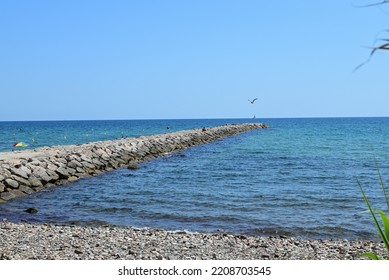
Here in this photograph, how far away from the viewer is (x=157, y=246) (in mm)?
7000

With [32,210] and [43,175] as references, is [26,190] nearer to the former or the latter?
[43,175]

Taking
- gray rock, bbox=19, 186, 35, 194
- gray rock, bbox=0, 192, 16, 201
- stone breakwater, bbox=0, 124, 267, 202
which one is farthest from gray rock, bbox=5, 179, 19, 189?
gray rock, bbox=0, 192, 16, 201

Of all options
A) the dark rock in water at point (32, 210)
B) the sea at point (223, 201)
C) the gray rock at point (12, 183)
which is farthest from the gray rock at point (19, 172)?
the dark rock in water at point (32, 210)

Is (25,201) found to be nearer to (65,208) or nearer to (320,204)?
A: (65,208)

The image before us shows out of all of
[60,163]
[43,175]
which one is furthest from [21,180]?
[60,163]

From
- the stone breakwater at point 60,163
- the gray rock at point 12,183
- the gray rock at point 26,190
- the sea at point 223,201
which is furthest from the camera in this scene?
the stone breakwater at point 60,163

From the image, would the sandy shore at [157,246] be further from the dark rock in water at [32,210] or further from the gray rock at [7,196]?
the gray rock at [7,196]

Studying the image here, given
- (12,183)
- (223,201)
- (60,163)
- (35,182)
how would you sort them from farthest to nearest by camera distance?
(60,163) → (35,182) → (12,183) → (223,201)

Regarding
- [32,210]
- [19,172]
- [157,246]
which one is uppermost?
[19,172]

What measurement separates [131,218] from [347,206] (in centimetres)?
520

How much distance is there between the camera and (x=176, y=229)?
912cm

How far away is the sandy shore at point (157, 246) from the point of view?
21.2 feet

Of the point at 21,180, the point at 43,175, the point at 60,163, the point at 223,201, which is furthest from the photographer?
the point at 60,163

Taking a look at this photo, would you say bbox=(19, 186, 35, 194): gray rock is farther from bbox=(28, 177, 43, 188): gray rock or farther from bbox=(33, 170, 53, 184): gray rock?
bbox=(33, 170, 53, 184): gray rock
